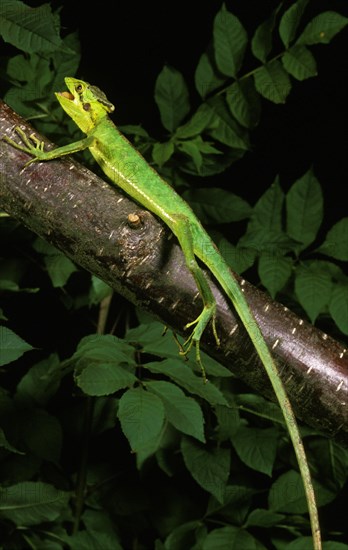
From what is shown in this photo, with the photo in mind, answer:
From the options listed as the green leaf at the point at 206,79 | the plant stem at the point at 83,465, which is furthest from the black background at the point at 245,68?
the plant stem at the point at 83,465

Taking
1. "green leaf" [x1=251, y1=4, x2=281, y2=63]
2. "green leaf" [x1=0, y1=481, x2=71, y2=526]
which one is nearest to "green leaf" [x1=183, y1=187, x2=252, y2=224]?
"green leaf" [x1=251, y1=4, x2=281, y2=63]

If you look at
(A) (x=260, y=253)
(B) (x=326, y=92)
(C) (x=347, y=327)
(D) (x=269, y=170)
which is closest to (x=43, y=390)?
(A) (x=260, y=253)

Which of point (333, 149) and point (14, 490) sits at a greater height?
point (333, 149)

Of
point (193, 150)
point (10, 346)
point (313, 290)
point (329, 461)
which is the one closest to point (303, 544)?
Answer: point (329, 461)

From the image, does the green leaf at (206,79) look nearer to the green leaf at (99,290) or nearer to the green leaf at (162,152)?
the green leaf at (162,152)

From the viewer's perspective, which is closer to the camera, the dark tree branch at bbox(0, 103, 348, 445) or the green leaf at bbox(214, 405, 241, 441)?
the dark tree branch at bbox(0, 103, 348, 445)

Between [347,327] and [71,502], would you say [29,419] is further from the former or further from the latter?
[347,327]

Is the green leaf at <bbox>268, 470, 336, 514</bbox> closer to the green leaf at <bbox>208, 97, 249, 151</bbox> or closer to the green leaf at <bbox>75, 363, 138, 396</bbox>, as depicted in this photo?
Answer: the green leaf at <bbox>75, 363, 138, 396</bbox>
